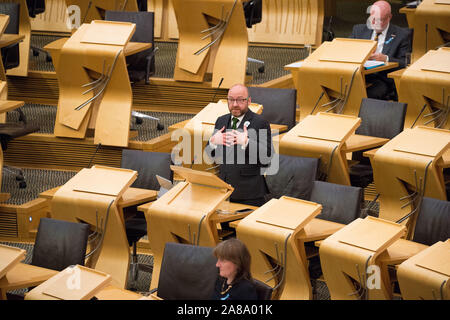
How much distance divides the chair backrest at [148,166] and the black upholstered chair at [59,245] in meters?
0.71

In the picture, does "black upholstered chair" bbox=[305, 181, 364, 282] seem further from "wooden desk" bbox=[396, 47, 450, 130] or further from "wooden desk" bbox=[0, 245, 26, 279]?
"wooden desk" bbox=[0, 245, 26, 279]

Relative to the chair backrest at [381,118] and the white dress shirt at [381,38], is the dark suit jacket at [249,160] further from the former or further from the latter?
the white dress shirt at [381,38]

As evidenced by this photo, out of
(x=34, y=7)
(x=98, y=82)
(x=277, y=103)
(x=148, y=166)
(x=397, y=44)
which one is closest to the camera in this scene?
(x=148, y=166)

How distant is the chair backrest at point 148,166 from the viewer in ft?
13.8

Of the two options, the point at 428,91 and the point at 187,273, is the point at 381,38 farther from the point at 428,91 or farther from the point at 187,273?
the point at 187,273

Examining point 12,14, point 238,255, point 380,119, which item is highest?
point 12,14

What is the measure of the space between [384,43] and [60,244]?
103 inches

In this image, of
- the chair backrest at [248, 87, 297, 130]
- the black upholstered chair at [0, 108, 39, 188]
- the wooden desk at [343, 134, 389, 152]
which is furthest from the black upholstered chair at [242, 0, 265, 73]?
the black upholstered chair at [0, 108, 39, 188]

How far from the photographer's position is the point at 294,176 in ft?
13.3

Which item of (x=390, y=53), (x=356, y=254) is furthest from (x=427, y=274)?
(x=390, y=53)

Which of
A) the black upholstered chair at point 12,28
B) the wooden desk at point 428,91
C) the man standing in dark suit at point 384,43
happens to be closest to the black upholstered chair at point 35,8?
the black upholstered chair at point 12,28

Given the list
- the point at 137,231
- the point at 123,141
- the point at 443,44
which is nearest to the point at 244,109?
the point at 137,231

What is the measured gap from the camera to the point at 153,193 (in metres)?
4.09
